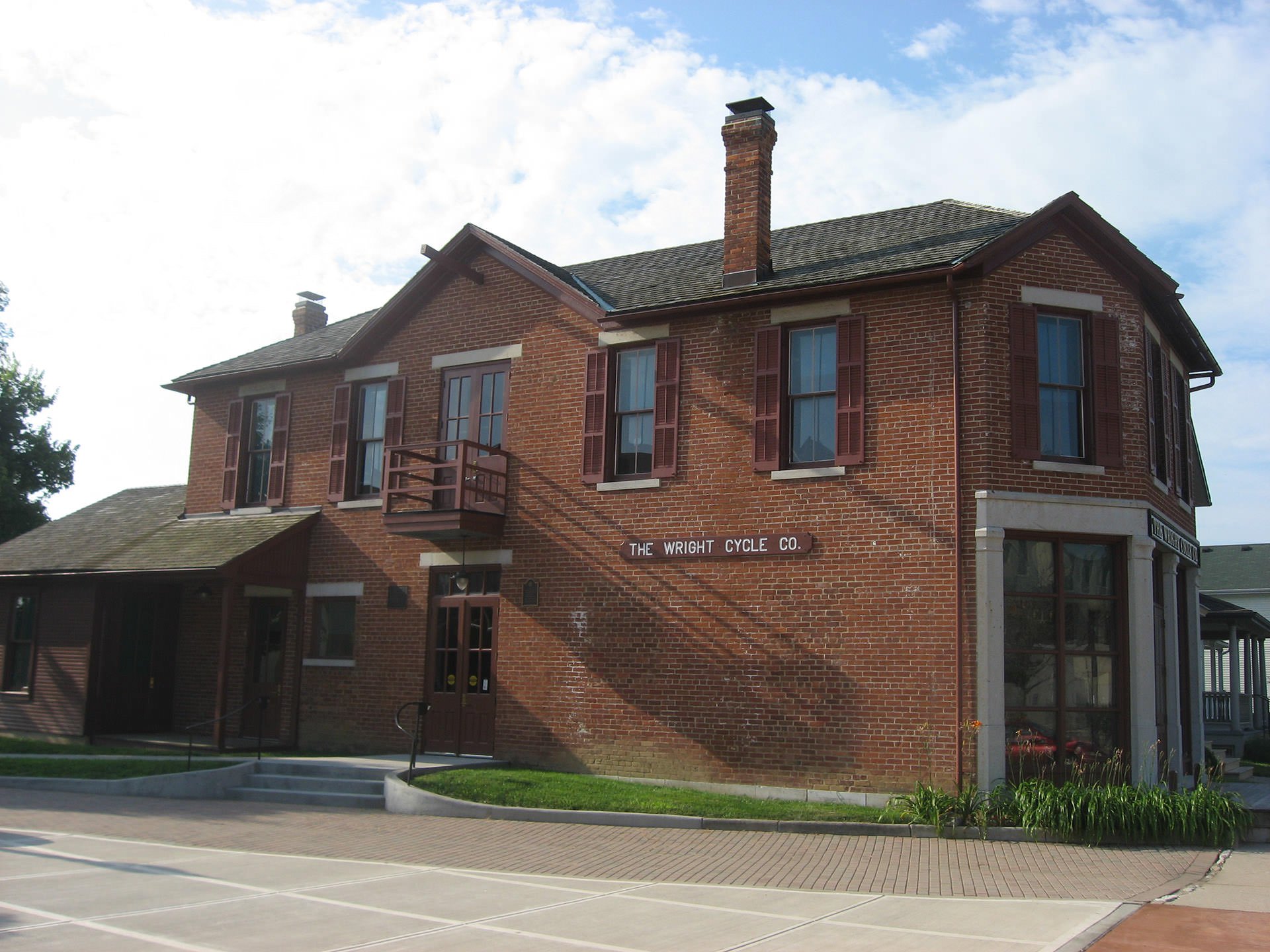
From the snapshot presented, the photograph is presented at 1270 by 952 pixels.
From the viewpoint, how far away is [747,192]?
1617cm

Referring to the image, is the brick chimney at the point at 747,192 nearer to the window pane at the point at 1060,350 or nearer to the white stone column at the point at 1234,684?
the window pane at the point at 1060,350

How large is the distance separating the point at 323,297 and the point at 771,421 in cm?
1350

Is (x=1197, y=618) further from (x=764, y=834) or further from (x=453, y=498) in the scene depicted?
(x=453, y=498)

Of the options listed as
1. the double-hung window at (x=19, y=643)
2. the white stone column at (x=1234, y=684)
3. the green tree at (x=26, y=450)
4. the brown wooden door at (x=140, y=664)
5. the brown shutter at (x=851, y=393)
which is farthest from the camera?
the green tree at (x=26, y=450)

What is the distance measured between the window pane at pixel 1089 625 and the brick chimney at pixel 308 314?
16.6 m

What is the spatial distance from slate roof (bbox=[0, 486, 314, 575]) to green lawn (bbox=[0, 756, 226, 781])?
3005 mm

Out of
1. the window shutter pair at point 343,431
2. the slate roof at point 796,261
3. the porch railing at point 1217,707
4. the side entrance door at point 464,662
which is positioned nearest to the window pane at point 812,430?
the slate roof at point 796,261

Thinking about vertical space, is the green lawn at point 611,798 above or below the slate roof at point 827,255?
below

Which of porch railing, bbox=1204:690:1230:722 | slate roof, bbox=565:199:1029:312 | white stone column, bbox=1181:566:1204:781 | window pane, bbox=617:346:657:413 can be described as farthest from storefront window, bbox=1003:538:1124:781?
porch railing, bbox=1204:690:1230:722

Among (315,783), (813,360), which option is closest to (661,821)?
(315,783)

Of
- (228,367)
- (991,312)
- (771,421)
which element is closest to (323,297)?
(228,367)

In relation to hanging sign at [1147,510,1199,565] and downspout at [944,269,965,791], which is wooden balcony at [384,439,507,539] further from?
hanging sign at [1147,510,1199,565]

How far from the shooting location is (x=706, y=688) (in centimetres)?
1490

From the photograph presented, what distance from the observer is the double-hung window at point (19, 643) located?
68.2 ft
